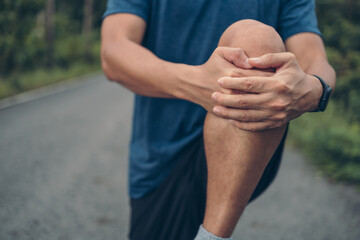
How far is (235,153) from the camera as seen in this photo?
1091mm

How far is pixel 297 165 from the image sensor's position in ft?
13.4

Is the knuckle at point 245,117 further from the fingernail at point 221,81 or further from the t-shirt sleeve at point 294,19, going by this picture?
the t-shirt sleeve at point 294,19

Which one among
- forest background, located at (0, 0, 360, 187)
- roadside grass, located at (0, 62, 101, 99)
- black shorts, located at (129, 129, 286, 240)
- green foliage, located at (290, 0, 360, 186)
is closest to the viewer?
black shorts, located at (129, 129, 286, 240)

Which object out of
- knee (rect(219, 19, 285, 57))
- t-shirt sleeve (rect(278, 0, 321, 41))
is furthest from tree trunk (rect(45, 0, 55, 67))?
knee (rect(219, 19, 285, 57))

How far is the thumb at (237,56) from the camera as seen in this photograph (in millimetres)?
999

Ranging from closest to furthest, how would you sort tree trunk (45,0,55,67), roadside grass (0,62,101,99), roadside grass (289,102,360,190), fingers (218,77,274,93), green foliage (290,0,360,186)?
fingers (218,77,274,93) < roadside grass (289,102,360,190) < green foliage (290,0,360,186) < roadside grass (0,62,101,99) < tree trunk (45,0,55,67)

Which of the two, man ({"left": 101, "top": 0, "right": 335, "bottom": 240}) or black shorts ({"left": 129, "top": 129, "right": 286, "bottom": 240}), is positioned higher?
man ({"left": 101, "top": 0, "right": 335, "bottom": 240})

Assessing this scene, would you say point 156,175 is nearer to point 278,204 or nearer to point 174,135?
point 174,135

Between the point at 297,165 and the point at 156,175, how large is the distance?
2.92 metres

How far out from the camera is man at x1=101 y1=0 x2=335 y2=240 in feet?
3.33

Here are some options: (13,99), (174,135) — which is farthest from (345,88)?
(13,99)

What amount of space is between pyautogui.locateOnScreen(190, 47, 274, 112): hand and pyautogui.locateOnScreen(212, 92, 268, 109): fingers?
0.09ft

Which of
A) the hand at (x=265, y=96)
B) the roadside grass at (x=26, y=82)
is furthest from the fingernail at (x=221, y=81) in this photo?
the roadside grass at (x=26, y=82)

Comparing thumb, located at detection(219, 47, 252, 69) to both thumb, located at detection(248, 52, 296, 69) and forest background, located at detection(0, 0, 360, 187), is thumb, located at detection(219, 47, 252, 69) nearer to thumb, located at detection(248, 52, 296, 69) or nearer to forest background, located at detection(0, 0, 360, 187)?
thumb, located at detection(248, 52, 296, 69)
